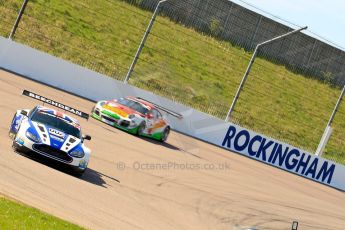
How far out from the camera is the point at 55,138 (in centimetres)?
1486

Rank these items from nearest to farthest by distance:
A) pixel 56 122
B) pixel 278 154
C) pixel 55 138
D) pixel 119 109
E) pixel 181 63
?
pixel 55 138
pixel 56 122
pixel 119 109
pixel 278 154
pixel 181 63

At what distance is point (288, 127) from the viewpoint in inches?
1499

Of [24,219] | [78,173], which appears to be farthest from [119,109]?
[24,219]

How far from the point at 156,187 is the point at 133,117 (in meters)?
7.30

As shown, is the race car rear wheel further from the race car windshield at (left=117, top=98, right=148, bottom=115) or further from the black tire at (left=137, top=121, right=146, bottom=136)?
the race car windshield at (left=117, top=98, right=148, bottom=115)

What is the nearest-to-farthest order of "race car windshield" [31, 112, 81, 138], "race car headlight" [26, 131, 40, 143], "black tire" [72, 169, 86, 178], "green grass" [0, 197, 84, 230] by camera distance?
1. "green grass" [0, 197, 84, 230]
2. "race car headlight" [26, 131, 40, 143]
3. "black tire" [72, 169, 86, 178]
4. "race car windshield" [31, 112, 81, 138]

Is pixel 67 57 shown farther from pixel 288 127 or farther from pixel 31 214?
pixel 31 214

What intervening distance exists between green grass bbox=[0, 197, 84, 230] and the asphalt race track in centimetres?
96

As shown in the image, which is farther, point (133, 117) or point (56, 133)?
point (133, 117)

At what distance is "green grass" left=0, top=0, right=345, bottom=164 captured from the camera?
33594 mm

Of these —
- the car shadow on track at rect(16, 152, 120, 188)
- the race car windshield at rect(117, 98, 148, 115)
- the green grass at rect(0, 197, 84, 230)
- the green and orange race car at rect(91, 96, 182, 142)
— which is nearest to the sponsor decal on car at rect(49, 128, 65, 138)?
the car shadow on track at rect(16, 152, 120, 188)

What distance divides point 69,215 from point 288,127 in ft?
90.7

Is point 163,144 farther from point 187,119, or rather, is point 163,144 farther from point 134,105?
point 187,119

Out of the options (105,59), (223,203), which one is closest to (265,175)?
(223,203)
